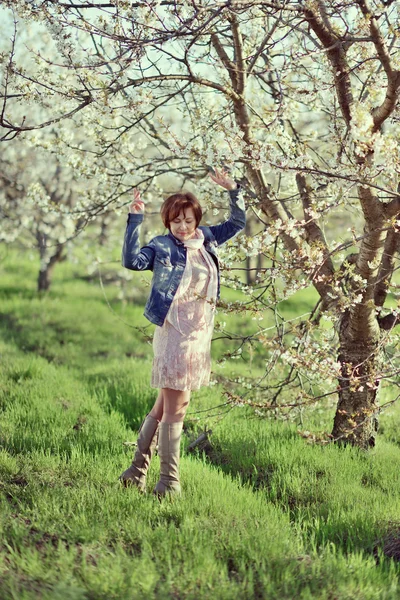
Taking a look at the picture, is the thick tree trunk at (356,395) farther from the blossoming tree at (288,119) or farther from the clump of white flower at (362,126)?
A: the clump of white flower at (362,126)

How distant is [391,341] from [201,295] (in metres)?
1.45

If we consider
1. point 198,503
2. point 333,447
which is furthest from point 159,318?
point 333,447

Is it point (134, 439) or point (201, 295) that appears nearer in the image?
point (201, 295)

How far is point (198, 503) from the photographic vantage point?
3955mm

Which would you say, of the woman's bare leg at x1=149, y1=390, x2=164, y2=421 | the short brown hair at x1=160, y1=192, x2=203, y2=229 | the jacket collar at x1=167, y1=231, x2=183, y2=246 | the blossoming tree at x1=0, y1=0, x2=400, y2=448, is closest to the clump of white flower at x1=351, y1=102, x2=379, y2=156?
the blossoming tree at x1=0, y1=0, x2=400, y2=448

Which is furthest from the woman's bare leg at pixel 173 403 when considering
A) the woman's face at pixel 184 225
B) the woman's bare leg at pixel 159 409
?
the woman's face at pixel 184 225

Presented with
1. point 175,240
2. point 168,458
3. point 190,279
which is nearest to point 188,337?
point 190,279

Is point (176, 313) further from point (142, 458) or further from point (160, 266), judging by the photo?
point (142, 458)

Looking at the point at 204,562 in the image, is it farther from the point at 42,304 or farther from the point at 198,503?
the point at 42,304

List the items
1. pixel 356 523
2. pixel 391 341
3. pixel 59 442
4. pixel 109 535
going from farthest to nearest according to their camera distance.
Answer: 1. pixel 59 442
2. pixel 391 341
3. pixel 356 523
4. pixel 109 535

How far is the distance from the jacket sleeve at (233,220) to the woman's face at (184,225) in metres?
0.25

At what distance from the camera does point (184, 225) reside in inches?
160

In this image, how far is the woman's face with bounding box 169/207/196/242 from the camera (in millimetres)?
4070

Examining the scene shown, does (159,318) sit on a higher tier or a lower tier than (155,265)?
lower
